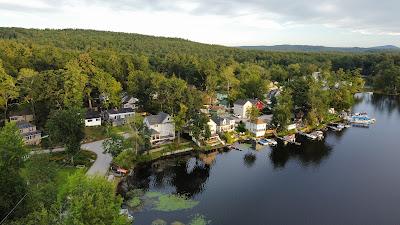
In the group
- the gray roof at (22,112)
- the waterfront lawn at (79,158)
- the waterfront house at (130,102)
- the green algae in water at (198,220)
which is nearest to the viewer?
the green algae in water at (198,220)

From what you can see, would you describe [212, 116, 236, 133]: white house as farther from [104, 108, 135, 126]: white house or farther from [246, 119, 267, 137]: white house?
[104, 108, 135, 126]: white house

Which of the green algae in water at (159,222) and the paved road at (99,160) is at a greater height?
the paved road at (99,160)

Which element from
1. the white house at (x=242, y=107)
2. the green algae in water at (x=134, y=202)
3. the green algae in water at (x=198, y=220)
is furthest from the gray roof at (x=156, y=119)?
the green algae in water at (x=198, y=220)

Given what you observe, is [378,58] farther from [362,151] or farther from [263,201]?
[263,201]

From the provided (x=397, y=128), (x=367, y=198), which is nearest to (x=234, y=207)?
(x=367, y=198)

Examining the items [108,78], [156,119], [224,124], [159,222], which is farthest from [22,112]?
[159,222]

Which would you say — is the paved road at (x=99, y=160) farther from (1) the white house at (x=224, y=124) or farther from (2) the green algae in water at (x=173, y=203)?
(1) the white house at (x=224, y=124)

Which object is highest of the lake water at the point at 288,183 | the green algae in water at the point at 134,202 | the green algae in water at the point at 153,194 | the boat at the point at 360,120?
the boat at the point at 360,120
